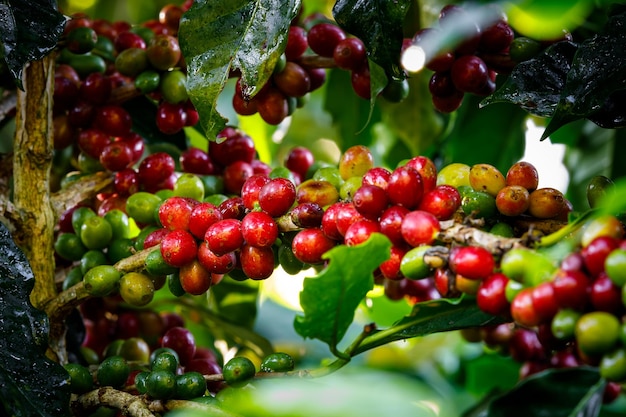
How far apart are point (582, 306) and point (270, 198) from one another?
0.33 m

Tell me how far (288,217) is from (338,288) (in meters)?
0.12

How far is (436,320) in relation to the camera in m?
0.80

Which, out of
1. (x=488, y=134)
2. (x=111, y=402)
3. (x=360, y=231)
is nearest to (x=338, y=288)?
(x=360, y=231)

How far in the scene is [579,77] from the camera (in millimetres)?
786

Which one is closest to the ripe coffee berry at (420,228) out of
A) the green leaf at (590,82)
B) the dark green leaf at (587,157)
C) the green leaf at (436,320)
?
the green leaf at (436,320)

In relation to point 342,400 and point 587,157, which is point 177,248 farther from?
point 587,157

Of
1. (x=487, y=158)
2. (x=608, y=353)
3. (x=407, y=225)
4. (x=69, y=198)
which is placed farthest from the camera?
(x=487, y=158)

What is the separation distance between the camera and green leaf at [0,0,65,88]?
849 mm

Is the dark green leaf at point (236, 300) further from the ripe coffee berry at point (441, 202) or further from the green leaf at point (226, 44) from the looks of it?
the ripe coffee berry at point (441, 202)

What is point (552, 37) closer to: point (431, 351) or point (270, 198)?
point (270, 198)

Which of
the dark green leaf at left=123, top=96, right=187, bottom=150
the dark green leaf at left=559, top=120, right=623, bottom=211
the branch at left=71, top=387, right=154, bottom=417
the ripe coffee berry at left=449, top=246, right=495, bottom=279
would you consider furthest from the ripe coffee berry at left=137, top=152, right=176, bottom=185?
the dark green leaf at left=559, top=120, right=623, bottom=211

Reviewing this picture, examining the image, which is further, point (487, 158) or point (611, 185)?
point (487, 158)

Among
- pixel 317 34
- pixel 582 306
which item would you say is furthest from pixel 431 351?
pixel 582 306

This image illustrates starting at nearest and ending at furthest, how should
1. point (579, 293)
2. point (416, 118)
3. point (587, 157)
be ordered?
point (579, 293) → point (416, 118) → point (587, 157)
